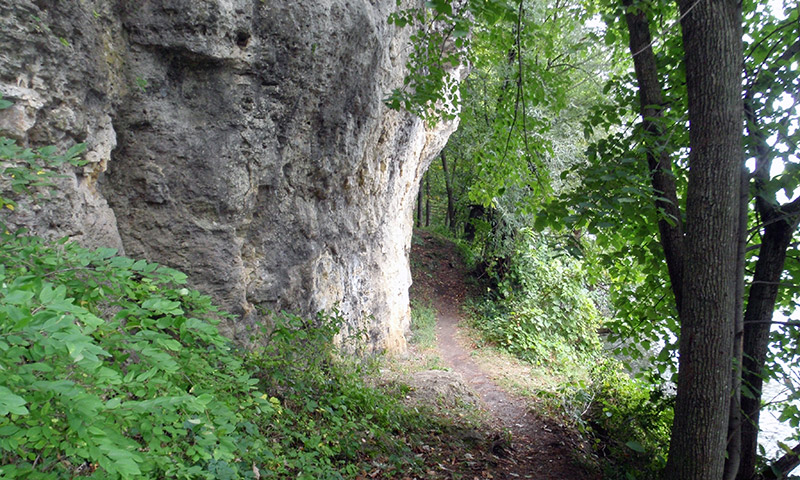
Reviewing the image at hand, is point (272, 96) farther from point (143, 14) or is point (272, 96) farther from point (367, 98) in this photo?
point (367, 98)

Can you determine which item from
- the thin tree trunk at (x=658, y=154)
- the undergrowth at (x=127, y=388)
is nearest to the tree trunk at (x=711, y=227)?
the thin tree trunk at (x=658, y=154)

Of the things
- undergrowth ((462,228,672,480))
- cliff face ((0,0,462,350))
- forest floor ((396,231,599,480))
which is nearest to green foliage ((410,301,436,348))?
forest floor ((396,231,599,480))

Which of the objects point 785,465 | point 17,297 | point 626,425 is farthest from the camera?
point 626,425

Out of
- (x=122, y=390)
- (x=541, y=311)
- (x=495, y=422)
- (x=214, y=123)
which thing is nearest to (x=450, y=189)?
(x=541, y=311)

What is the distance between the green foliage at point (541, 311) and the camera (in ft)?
39.2

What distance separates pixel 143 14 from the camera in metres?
4.30

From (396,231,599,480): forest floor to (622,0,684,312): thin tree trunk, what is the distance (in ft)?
8.55

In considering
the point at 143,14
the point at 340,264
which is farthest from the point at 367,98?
the point at 143,14

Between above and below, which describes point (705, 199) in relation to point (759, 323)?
above

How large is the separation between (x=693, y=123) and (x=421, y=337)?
8711 millimetres

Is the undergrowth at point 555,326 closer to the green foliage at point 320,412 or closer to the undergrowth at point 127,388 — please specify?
the green foliage at point 320,412

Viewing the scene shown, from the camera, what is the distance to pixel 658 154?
12.7 ft

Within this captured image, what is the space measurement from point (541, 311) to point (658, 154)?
9180 mm

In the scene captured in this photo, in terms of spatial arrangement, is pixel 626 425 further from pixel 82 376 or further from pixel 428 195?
pixel 428 195
